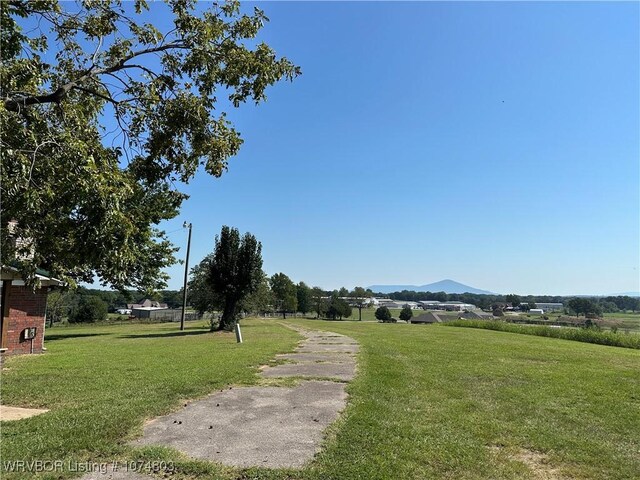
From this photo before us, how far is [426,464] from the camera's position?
4.14 metres

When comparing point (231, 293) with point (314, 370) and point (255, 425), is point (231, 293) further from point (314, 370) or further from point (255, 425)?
point (255, 425)

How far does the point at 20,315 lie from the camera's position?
12820 millimetres

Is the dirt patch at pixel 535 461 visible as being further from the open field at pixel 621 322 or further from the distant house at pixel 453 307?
the distant house at pixel 453 307

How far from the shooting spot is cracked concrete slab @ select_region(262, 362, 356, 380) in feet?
29.4

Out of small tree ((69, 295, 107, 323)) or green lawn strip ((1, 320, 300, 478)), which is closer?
green lawn strip ((1, 320, 300, 478))

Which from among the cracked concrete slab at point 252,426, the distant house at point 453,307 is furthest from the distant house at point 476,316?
the cracked concrete slab at point 252,426

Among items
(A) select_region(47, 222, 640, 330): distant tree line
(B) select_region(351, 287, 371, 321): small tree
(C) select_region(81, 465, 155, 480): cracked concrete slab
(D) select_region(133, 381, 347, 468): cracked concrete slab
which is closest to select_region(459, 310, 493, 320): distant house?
(A) select_region(47, 222, 640, 330): distant tree line

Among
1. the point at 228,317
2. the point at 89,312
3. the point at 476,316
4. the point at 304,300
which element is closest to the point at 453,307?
the point at 304,300

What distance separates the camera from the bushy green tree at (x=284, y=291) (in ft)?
215

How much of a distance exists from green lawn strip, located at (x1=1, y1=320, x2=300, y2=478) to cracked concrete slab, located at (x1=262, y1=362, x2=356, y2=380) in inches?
19.8

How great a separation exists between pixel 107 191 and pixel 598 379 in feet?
33.5

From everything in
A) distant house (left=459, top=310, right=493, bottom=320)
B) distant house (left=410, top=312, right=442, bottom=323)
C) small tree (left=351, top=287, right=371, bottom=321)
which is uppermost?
small tree (left=351, top=287, right=371, bottom=321)

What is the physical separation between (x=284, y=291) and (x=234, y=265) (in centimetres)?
4267

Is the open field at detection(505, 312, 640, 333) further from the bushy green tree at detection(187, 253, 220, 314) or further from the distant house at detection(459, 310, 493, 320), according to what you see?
the bushy green tree at detection(187, 253, 220, 314)
